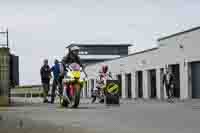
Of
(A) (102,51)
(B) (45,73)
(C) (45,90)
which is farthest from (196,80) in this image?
(A) (102,51)

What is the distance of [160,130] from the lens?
33.2 ft

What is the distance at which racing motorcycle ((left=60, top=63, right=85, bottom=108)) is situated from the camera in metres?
17.7

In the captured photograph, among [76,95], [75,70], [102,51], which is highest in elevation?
[102,51]

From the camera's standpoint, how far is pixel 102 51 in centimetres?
13025

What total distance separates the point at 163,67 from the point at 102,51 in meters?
81.5

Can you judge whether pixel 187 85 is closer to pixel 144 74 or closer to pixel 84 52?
pixel 144 74

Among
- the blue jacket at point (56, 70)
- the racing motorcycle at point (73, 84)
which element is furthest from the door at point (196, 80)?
the racing motorcycle at point (73, 84)

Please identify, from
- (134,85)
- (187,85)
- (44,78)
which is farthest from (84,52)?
(44,78)

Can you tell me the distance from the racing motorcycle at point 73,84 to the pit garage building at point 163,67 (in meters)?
23.9

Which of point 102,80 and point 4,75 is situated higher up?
point 4,75

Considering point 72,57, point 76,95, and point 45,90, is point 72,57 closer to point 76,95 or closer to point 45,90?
point 76,95

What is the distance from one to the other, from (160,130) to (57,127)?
6.12 feet

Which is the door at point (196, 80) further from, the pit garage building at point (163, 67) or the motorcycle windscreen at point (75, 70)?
the motorcycle windscreen at point (75, 70)

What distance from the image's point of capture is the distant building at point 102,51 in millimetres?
126375
